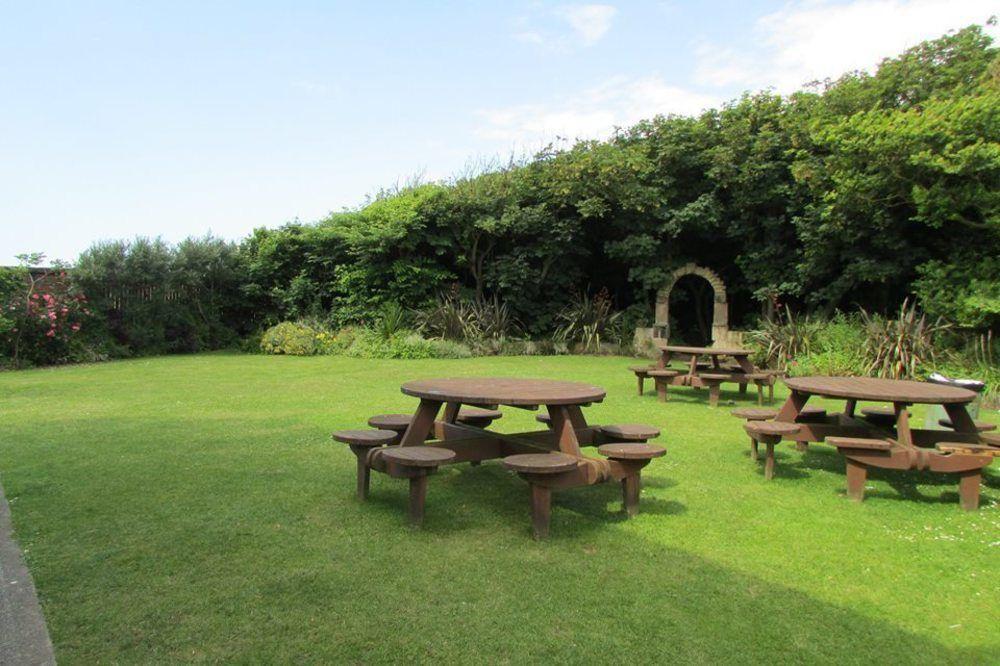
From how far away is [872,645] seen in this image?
242cm

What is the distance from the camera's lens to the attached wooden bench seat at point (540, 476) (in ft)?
11.0

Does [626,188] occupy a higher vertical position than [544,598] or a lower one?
higher

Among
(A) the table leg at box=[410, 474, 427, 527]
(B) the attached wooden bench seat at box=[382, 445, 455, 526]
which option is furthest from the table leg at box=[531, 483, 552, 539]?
(A) the table leg at box=[410, 474, 427, 527]

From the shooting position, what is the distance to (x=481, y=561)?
3141mm

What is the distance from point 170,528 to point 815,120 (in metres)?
12.0

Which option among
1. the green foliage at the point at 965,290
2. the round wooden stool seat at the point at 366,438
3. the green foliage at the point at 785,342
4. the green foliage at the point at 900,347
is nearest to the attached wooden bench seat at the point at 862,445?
the round wooden stool seat at the point at 366,438

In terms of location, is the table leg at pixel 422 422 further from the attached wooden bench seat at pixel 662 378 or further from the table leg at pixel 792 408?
the attached wooden bench seat at pixel 662 378

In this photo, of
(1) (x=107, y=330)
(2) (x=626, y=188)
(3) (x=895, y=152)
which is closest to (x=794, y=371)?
(3) (x=895, y=152)

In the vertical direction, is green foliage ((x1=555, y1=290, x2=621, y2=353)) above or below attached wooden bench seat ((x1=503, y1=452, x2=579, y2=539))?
above

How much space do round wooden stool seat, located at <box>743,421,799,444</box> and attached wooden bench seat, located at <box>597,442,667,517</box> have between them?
47.7 inches

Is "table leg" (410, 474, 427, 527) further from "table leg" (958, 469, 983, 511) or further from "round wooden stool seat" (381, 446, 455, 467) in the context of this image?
"table leg" (958, 469, 983, 511)

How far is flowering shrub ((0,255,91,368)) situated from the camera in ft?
39.1

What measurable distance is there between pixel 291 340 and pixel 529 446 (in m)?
11.9

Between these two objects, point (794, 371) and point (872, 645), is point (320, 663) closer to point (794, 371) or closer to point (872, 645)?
point (872, 645)
